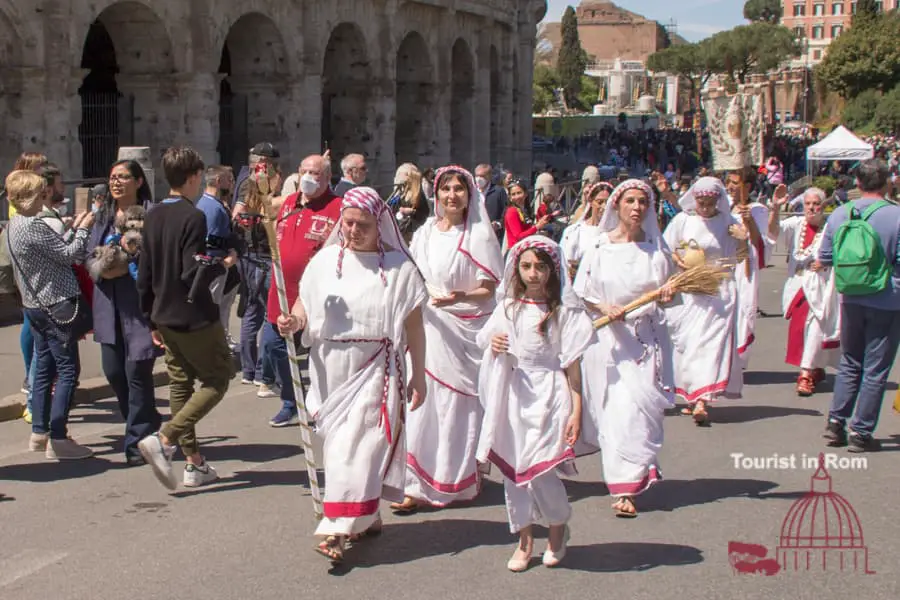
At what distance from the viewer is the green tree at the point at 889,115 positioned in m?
79.6

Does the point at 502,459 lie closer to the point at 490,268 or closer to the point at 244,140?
the point at 490,268

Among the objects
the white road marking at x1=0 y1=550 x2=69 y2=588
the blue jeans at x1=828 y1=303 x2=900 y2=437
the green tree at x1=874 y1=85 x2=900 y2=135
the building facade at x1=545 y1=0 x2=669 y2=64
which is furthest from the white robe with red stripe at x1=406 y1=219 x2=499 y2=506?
the building facade at x1=545 y1=0 x2=669 y2=64

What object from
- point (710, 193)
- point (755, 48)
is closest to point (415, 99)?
point (710, 193)

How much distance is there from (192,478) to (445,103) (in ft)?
87.0

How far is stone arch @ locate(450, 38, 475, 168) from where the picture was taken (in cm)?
3637

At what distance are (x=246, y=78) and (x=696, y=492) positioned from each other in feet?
66.4

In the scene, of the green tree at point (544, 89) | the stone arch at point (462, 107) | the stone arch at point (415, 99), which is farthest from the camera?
the green tree at point (544, 89)

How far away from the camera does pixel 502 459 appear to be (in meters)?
6.29

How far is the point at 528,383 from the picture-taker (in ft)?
20.9

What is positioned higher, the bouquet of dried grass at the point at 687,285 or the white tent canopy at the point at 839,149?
the white tent canopy at the point at 839,149

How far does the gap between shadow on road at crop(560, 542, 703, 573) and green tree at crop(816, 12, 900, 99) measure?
84.4 metres

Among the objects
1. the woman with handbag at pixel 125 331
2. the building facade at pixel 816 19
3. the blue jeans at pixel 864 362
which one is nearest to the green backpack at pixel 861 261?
the blue jeans at pixel 864 362

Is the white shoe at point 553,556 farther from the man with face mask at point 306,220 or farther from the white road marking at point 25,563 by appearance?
the man with face mask at point 306,220

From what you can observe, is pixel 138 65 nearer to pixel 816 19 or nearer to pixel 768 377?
pixel 768 377
